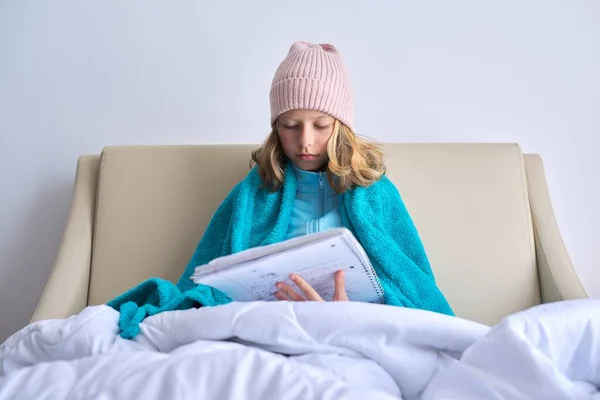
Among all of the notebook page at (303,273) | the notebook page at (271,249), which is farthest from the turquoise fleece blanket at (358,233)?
the notebook page at (271,249)

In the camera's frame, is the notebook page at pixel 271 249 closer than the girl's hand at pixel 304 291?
Yes

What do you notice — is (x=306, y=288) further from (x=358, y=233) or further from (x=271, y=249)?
(x=358, y=233)

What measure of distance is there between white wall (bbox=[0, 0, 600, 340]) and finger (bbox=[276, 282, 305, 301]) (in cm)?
75

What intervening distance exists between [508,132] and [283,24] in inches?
27.3

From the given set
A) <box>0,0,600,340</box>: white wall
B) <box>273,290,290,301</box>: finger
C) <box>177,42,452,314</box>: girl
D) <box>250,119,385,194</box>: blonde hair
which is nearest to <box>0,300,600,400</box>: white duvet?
<box>273,290,290,301</box>: finger

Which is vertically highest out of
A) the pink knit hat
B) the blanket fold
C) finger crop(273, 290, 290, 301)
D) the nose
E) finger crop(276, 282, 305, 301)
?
the pink knit hat

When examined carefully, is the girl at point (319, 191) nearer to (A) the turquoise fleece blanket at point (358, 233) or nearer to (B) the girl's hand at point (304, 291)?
(A) the turquoise fleece blanket at point (358, 233)

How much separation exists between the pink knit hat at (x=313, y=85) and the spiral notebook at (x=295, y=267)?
406 mm

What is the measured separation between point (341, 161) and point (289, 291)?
1.31 ft

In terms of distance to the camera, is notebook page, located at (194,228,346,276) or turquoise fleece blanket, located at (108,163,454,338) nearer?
notebook page, located at (194,228,346,276)

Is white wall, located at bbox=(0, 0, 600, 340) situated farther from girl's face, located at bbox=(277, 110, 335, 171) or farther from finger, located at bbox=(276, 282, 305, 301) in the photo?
finger, located at bbox=(276, 282, 305, 301)

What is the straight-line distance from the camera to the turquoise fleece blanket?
A: 1322 millimetres

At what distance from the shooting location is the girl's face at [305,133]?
1.34m

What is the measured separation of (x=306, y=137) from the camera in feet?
4.38
